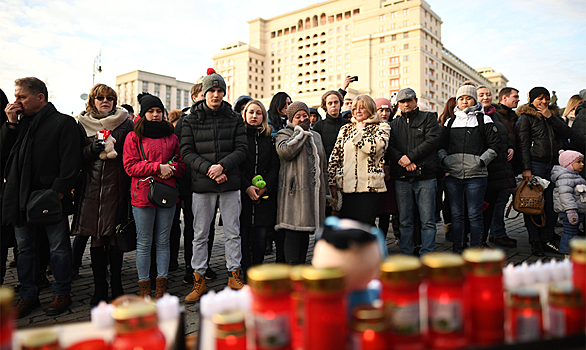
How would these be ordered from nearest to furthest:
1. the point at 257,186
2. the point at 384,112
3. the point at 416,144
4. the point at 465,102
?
the point at 257,186 < the point at 416,144 < the point at 465,102 < the point at 384,112

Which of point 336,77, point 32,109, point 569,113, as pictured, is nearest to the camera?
point 32,109

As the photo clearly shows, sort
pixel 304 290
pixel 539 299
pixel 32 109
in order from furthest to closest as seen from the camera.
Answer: pixel 32 109 → pixel 539 299 → pixel 304 290

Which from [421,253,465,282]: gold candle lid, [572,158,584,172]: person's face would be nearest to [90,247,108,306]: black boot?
[421,253,465,282]: gold candle lid

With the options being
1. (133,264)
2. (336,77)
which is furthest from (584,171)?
(336,77)

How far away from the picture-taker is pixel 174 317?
1214 millimetres

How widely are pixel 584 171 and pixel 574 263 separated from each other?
4.88 meters

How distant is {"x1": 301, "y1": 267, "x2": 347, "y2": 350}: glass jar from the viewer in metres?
0.83

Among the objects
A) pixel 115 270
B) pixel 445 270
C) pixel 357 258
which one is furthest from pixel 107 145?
pixel 445 270

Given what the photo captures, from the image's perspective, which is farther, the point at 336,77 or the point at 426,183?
the point at 336,77

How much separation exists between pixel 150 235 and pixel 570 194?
17.6ft

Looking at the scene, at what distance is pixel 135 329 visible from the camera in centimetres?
90

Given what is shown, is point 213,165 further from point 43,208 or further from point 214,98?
point 43,208

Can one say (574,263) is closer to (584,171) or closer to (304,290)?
(304,290)

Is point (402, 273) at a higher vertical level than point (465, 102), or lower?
lower
